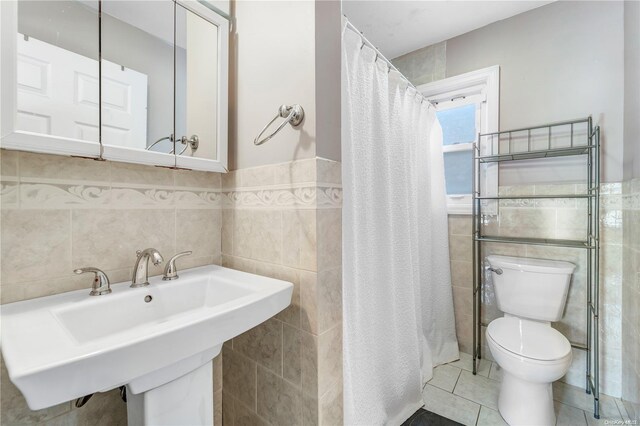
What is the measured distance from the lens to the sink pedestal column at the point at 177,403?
0.67 meters

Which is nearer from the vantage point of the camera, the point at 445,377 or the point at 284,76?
the point at 284,76

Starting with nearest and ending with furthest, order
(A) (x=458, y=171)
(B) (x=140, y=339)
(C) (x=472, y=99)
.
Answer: (B) (x=140, y=339), (C) (x=472, y=99), (A) (x=458, y=171)

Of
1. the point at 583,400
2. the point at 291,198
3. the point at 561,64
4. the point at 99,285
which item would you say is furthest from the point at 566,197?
the point at 99,285

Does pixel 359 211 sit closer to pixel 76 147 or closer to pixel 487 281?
pixel 76 147

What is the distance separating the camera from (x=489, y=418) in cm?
136

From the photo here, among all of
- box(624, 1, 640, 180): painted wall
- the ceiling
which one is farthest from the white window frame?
box(624, 1, 640, 180): painted wall

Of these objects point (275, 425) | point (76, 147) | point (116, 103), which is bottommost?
point (275, 425)

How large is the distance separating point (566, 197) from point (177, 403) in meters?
2.09

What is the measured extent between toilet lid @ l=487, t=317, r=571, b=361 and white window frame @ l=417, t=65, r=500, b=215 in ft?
2.46

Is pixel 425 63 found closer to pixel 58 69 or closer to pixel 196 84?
pixel 196 84

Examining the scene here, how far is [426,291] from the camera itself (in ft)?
5.66

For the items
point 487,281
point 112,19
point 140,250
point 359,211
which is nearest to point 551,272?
point 487,281

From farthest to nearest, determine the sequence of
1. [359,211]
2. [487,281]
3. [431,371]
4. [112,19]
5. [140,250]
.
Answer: [487,281] < [431,371] < [359,211] < [140,250] < [112,19]

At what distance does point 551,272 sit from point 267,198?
160cm
